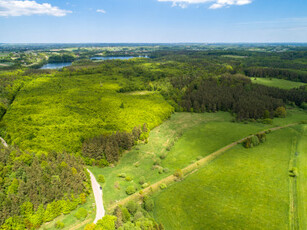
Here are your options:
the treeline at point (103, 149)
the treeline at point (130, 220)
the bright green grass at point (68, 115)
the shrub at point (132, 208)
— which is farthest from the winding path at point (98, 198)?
the bright green grass at point (68, 115)

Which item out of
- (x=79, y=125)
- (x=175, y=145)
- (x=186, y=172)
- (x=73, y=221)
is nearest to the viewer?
(x=73, y=221)

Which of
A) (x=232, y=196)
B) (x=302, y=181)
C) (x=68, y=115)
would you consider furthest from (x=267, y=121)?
(x=68, y=115)

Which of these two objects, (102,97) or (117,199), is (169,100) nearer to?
(102,97)

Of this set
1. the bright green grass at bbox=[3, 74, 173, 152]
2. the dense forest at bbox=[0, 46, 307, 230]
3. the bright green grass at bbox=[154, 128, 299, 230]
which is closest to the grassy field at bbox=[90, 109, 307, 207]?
the dense forest at bbox=[0, 46, 307, 230]

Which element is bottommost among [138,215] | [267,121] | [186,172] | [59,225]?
[186,172]

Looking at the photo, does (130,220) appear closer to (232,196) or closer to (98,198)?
(98,198)

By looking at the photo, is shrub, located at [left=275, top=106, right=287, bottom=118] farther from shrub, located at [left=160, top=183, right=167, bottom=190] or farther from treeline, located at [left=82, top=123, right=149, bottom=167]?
treeline, located at [left=82, top=123, right=149, bottom=167]

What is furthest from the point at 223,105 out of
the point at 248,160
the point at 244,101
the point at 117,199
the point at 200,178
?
the point at 117,199
